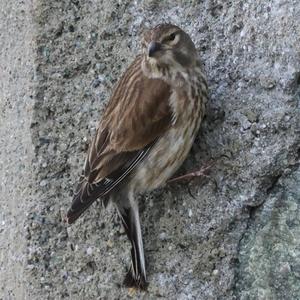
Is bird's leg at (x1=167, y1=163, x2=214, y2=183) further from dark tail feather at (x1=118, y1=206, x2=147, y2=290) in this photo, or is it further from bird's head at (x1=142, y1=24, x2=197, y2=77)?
bird's head at (x1=142, y1=24, x2=197, y2=77)

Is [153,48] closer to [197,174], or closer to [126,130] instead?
[126,130]

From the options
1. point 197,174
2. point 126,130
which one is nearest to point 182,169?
point 197,174

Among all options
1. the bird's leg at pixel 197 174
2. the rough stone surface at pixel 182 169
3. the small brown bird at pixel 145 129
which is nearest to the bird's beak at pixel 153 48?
the small brown bird at pixel 145 129

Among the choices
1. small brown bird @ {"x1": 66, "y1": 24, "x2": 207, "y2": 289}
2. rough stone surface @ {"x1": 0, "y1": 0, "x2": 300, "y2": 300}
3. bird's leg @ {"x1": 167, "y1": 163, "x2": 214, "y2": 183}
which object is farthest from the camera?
small brown bird @ {"x1": 66, "y1": 24, "x2": 207, "y2": 289}

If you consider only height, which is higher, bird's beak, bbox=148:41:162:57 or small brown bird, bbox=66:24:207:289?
bird's beak, bbox=148:41:162:57

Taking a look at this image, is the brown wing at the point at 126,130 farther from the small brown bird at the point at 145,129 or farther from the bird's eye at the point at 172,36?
the bird's eye at the point at 172,36

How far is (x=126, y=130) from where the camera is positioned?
10.6ft

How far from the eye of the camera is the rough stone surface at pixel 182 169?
2814 mm

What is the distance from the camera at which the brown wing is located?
319cm

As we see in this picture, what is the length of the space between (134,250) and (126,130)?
492mm

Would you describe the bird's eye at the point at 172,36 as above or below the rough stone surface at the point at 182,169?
above

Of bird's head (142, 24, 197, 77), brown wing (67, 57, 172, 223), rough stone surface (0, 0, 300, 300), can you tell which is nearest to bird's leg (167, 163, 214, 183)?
rough stone surface (0, 0, 300, 300)

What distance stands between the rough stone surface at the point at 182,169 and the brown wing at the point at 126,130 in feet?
0.38

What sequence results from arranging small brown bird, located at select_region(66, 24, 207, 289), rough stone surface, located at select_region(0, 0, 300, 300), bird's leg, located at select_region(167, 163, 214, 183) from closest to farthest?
rough stone surface, located at select_region(0, 0, 300, 300), bird's leg, located at select_region(167, 163, 214, 183), small brown bird, located at select_region(66, 24, 207, 289)
